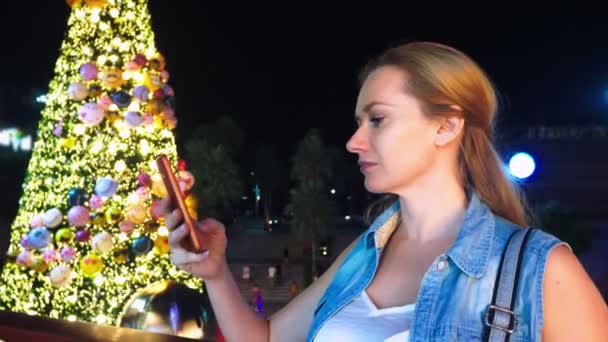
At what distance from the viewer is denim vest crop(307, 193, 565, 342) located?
1.17m

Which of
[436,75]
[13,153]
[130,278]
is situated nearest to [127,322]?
[130,278]

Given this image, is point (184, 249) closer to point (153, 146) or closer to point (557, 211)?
point (153, 146)

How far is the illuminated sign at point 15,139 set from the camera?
3912 cm

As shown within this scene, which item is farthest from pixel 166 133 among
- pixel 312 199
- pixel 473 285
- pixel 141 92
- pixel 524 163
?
pixel 312 199

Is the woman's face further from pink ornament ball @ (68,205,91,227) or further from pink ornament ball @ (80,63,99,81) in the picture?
pink ornament ball @ (80,63,99,81)

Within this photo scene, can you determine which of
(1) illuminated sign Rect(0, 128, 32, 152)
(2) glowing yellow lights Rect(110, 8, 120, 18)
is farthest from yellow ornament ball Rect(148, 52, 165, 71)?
(1) illuminated sign Rect(0, 128, 32, 152)

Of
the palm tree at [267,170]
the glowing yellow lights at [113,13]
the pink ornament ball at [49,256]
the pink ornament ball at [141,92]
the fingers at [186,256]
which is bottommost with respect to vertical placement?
the fingers at [186,256]

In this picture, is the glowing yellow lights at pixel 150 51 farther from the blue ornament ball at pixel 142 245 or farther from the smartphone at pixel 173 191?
the smartphone at pixel 173 191

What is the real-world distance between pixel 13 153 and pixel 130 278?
3653 cm

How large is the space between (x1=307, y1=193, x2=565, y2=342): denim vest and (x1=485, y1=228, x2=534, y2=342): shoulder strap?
10 millimetres

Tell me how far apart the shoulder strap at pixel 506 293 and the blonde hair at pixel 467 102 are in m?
0.20

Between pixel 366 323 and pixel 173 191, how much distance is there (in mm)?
517

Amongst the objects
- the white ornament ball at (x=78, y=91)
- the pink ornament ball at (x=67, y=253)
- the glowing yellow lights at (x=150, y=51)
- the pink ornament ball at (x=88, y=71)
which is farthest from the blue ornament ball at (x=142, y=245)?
the glowing yellow lights at (x=150, y=51)

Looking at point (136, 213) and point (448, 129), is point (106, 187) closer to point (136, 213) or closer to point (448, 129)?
point (136, 213)
